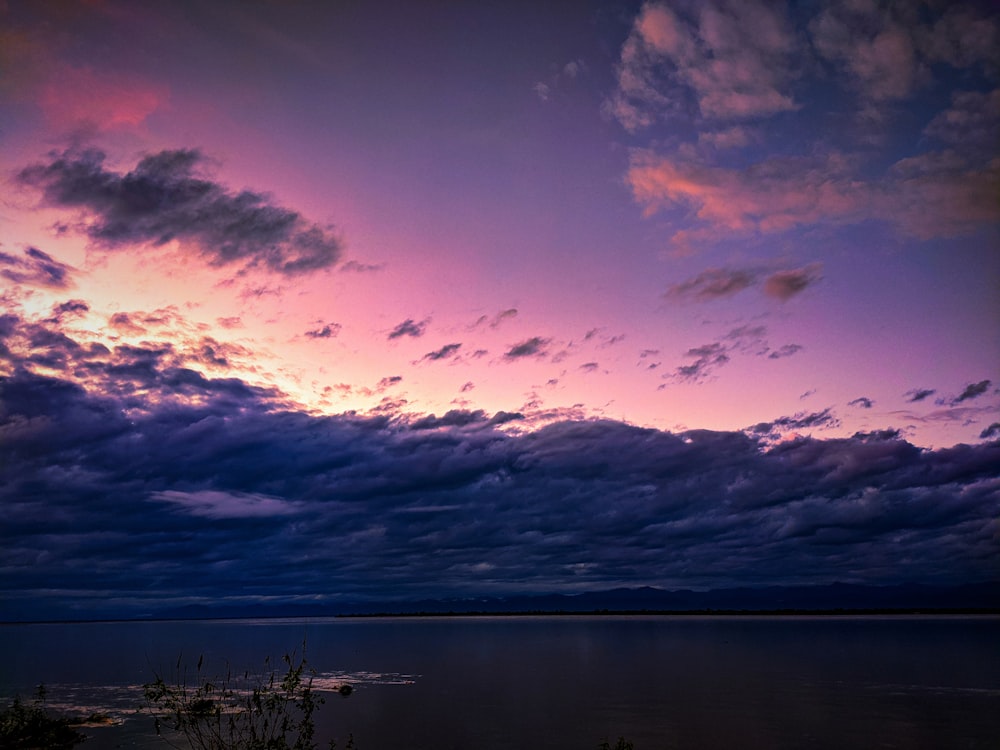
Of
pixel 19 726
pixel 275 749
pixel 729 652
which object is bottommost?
pixel 729 652

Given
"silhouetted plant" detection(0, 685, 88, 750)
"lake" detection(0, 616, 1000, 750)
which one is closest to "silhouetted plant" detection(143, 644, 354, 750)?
"lake" detection(0, 616, 1000, 750)

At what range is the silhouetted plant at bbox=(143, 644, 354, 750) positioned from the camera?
24922 millimetres

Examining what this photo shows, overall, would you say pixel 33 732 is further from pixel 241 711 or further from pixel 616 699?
pixel 616 699

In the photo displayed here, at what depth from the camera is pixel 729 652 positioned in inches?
6398

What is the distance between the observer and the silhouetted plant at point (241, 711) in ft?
81.8

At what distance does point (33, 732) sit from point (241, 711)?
19.0 metres

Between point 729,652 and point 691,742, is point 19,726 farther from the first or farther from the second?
point 729,652

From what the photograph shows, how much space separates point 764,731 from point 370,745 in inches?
1273

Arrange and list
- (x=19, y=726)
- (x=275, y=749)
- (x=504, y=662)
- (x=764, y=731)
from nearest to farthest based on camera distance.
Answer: (x=275, y=749), (x=19, y=726), (x=764, y=731), (x=504, y=662)

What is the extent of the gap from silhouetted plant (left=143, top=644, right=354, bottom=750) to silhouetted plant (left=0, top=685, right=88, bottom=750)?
19.4ft

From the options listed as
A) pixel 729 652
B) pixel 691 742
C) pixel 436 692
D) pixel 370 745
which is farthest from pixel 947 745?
pixel 729 652

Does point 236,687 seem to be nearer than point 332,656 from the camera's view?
Yes

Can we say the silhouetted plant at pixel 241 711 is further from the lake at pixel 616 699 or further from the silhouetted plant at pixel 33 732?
the silhouetted plant at pixel 33 732

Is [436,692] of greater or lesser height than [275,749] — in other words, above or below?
below
